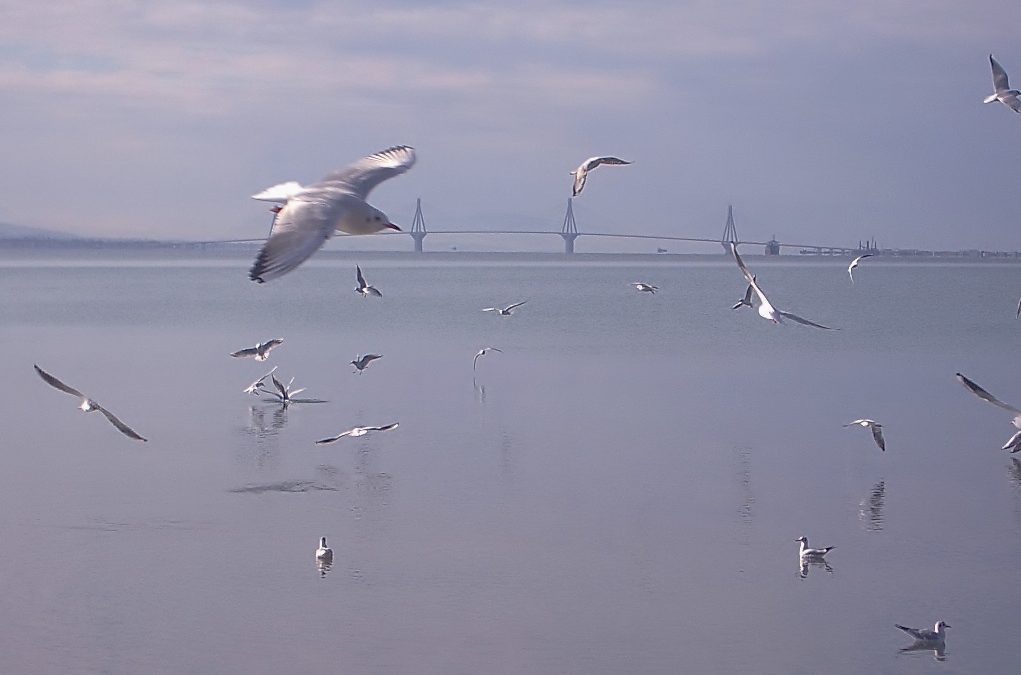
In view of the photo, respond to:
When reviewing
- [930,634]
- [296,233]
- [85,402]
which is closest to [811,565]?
[930,634]

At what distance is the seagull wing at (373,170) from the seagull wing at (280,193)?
16.4 inches

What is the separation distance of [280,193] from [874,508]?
21.6ft

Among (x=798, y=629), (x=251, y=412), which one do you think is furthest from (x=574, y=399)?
(x=798, y=629)

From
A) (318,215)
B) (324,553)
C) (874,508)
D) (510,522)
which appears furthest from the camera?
(874,508)

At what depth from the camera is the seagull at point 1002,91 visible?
989 centimetres

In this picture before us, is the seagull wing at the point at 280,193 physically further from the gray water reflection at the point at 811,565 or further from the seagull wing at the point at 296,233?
the gray water reflection at the point at 811,565

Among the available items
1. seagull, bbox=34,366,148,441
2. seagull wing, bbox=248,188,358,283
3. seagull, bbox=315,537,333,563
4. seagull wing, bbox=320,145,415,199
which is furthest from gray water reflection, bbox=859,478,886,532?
seagull wing, bbox=248,188,358,283

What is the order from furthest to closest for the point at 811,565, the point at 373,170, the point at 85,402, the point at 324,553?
the point at 324,553 < the point at 811,565 < the point at 85,402 < the point at 373,170

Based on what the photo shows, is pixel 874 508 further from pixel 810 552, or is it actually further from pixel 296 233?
pixel 296 233

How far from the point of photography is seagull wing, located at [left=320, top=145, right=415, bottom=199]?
22.8ft

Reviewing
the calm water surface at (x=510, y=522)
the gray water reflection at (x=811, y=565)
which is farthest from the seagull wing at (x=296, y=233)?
the gray water reflection at (x=811, y=565)

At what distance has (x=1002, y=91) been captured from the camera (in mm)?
10195

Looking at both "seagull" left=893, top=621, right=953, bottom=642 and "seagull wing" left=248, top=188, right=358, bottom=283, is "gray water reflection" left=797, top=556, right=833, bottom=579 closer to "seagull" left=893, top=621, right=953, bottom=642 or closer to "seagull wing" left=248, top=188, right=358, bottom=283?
"seagull" left=893, top=621, right=953, bottom=642

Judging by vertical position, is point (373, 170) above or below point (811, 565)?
above
